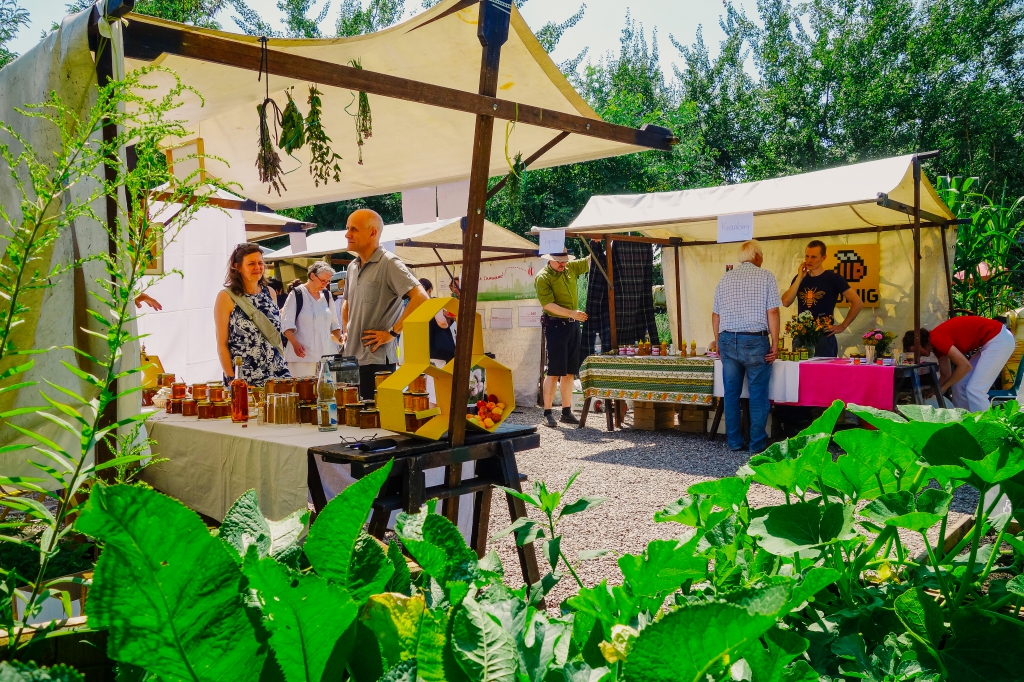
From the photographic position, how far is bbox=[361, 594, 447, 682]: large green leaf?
45 centimetres

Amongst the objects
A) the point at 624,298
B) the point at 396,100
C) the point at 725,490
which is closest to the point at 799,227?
the point at 624,298

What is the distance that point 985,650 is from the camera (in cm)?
63

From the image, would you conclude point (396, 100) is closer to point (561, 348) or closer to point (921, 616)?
point (921, 616)

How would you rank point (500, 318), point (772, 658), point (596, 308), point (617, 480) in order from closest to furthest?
1. point (772, 658)
2. point (617, 480)
3. point (596, 308)
4. point (500, 318)

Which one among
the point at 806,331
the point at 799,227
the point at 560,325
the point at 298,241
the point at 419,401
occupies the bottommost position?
the point at 419,401

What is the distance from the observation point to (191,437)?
3570 mm

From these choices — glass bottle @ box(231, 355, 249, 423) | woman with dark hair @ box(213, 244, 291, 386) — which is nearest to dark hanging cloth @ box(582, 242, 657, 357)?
woman with dark hair @ box(213, 244, 291, 386)

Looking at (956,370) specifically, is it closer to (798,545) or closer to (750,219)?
(750,219)

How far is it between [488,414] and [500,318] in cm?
799

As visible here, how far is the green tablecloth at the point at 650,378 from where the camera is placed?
24.2 feet

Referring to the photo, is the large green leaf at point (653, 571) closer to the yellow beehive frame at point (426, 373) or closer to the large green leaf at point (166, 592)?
the large green leaf at point (166, 592)

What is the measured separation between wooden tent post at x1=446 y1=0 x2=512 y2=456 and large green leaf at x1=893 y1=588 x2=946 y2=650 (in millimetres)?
2306

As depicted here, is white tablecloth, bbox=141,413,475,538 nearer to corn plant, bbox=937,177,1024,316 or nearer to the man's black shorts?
the man's black shorts

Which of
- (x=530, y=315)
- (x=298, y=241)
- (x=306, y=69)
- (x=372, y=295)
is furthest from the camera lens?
(x=530, y=315)
